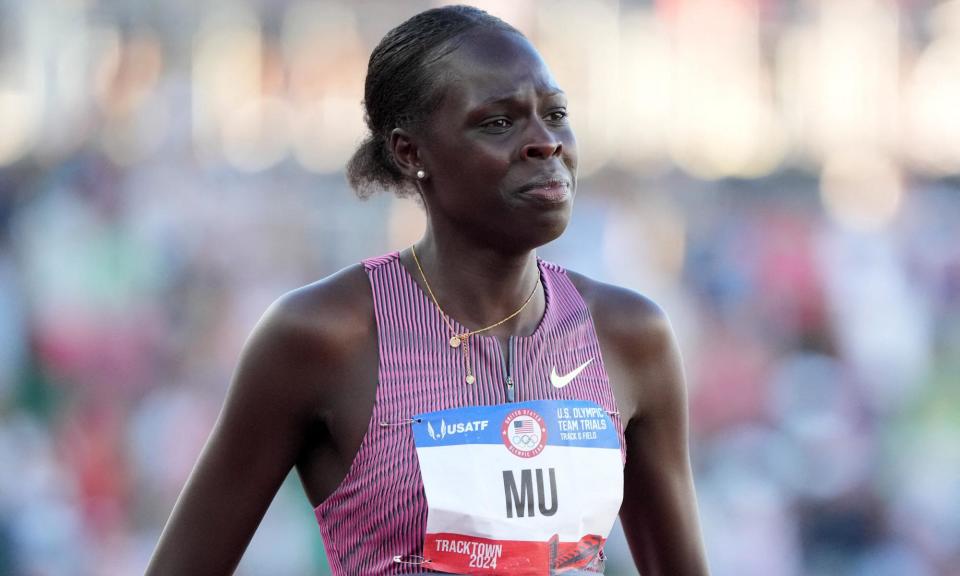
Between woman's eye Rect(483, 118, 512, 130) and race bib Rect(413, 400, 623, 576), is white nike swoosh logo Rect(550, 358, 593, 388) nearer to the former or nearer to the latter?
race bib Rect(413, 400, 623, 576)

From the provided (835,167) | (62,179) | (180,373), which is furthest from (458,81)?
(835,167)

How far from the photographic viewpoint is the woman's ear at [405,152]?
2400mm

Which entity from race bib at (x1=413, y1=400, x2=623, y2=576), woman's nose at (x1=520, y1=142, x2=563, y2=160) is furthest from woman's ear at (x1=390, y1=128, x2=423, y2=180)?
race bib at (x1=413, y1=400, x2=623, y2=576)

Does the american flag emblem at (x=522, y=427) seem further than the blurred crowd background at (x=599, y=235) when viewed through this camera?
No

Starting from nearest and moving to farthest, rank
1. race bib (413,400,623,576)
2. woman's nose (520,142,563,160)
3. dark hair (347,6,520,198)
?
1. race bib (413,400,623,576)
2. woman's nose (520,142,563,160)
3. dark hair (347,6,520,198)

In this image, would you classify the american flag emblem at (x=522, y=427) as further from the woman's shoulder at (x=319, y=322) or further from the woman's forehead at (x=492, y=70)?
the woman's forehead at (x=492, y=70)

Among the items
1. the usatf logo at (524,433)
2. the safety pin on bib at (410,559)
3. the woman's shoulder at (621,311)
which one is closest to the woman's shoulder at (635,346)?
the woman's shoulder at (621,311)

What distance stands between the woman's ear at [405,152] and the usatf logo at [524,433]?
49 centimetres

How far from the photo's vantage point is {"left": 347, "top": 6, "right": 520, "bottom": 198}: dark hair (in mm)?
2328

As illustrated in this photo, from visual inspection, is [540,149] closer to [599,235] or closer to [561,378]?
[561,378]

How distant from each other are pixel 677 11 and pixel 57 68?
151 inches

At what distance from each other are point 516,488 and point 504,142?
565 mm

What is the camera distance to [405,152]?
95.3 inches

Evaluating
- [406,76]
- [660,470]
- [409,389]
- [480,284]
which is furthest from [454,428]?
[406,76]
